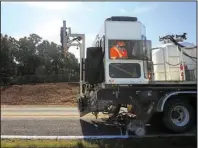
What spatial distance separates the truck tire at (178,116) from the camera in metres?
9.73

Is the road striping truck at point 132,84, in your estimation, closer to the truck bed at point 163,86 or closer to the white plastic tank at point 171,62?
the truck bed at point 163,86

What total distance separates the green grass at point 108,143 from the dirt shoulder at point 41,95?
62.7 feet

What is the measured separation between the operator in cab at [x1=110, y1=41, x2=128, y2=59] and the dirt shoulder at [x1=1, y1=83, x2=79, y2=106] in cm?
1806

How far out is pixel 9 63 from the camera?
38.5 m

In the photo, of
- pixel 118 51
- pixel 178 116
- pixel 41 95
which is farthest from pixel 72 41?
pixel 41 95

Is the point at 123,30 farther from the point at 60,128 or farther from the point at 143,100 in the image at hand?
the point at 60,128

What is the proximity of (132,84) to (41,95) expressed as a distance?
22505mm

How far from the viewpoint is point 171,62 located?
10562 mm

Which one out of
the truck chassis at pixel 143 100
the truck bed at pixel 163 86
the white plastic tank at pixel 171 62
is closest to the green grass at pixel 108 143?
the truck chassis at pixel 143 100

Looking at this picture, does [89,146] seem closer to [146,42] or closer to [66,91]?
[146,42]

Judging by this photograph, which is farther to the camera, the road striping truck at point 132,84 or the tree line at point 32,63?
the tree line at point 32,63

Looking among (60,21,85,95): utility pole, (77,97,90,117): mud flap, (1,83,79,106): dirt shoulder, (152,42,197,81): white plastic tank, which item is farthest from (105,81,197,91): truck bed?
(1,83,79,106): dirt shoulder

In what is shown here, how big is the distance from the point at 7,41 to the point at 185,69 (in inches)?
1315

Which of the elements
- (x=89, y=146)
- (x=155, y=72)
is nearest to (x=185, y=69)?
(x=155, y=72)
